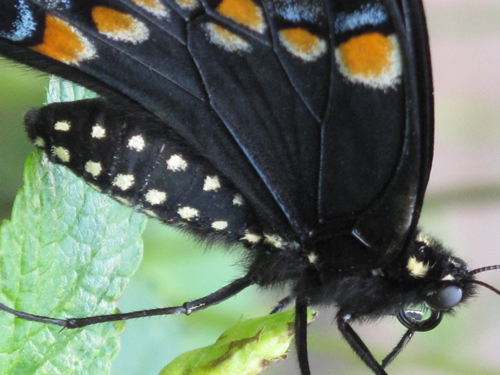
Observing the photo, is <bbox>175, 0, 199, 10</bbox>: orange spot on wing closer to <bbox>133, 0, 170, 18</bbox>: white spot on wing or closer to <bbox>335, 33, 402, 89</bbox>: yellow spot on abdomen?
<bbox>133, 0, 170, 18</bbox>: white spot on wing

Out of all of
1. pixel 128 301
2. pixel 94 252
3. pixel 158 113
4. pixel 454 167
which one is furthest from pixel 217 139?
pixel 454 167

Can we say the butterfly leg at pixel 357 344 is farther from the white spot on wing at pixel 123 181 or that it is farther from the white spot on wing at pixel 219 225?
the white spot on wing at pixel 123 181

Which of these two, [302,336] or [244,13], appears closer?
[244,13]

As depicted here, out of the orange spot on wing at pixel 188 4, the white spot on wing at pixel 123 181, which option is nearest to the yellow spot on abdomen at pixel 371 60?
the orange spot on wing at pixel 188 4

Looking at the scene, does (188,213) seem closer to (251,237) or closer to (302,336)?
(251,237)

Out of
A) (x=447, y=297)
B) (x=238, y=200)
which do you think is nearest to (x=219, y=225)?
(x=238, y=200)

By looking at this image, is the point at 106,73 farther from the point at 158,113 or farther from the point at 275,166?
the point at 275,166

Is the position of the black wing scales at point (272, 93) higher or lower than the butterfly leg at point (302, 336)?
higher
